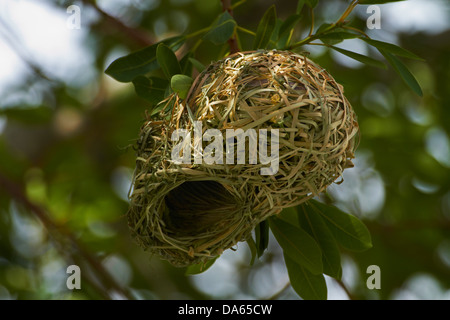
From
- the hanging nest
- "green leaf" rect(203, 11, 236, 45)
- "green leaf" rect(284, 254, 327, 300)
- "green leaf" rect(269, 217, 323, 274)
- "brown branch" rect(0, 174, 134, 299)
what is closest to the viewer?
the hanging nest

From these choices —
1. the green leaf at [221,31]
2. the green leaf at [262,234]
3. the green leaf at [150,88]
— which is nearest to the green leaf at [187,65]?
Result: the green leaf at [150,88]

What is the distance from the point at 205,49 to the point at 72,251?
130cm

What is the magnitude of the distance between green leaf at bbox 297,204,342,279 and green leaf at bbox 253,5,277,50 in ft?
1.41

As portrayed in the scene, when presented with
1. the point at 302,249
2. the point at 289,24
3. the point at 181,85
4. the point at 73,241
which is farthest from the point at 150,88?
the point at 73,241

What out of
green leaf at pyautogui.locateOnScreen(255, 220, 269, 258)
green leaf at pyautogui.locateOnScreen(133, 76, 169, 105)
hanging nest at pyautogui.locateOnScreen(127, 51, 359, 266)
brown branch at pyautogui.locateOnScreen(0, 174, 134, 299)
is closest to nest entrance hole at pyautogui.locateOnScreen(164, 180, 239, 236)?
hanging nest at pyautogui.locateOnScreen(127, 51, 359, 266)

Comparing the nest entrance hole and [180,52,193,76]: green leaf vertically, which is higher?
[180,52,193,76]: green leaf

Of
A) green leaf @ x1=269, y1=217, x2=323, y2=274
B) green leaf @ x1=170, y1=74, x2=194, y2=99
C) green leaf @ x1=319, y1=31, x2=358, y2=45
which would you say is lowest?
green leaf @ x1=269, y1=217, x2=323, y2=274

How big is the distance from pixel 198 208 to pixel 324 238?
35cm

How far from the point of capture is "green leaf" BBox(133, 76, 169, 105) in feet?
4.69

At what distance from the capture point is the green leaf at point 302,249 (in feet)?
4.59

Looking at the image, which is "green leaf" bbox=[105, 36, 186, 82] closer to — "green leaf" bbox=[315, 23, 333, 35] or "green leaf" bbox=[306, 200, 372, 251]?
"green leaf" bbox=[315, 23, 333, 35]
